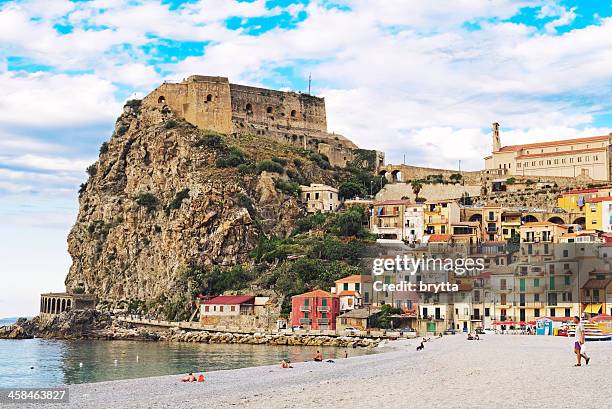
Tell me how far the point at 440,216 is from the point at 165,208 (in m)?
26.3

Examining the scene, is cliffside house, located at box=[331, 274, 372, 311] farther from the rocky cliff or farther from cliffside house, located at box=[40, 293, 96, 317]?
cliffside house, located at box=[40, 293, 96, 317]

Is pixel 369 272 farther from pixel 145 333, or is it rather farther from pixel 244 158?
pixel 244 158

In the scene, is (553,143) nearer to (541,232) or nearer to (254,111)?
(541,232)

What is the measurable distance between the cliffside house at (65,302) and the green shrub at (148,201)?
10173mm

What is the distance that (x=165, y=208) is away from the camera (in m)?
78.2

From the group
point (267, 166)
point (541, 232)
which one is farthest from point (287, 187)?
point (541, 232)

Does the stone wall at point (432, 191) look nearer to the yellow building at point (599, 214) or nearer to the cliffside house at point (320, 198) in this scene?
the cliffside house at point (320, 198)

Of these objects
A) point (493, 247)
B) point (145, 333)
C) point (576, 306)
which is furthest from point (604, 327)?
point (145, 333)

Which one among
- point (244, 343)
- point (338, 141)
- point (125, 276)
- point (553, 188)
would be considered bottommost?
point (244, 343)

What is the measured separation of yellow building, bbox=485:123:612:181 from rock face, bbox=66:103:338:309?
18.4m

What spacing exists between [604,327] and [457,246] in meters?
23.3

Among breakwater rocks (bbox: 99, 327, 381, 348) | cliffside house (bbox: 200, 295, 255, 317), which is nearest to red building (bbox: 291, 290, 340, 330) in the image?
breakwater rocks (bbox: 99, 327, 381, 348)

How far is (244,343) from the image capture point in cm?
5725

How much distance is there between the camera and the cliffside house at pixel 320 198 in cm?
7919
